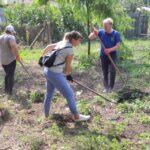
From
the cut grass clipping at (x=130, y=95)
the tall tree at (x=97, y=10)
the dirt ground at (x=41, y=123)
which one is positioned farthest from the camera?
the tall tree at (x=97, y=10)

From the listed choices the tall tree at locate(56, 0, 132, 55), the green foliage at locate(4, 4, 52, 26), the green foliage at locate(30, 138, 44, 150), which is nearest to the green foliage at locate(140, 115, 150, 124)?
the green foliage at locate(30, 138, 44, 150)

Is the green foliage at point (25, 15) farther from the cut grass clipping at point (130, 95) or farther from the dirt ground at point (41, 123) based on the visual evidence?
the cut grass clipping at point (130, 95)

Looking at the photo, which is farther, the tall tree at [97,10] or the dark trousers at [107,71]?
the tall tree at [97,10]

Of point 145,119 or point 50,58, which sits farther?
point 145,119

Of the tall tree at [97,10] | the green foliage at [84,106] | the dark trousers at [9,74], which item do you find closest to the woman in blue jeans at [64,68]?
the green foliage at [84,106]

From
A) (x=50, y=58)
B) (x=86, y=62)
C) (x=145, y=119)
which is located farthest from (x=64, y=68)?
(x=86, y=62)

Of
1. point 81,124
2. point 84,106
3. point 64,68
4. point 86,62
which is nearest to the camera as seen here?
point 64,68

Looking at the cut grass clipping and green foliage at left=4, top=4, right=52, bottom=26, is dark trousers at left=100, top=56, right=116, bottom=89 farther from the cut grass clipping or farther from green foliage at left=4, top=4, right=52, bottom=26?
green foliage at left=4, top=4, right=52, bottom=26

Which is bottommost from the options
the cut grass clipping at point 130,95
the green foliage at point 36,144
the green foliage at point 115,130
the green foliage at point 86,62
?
the green foliage at point 86,62

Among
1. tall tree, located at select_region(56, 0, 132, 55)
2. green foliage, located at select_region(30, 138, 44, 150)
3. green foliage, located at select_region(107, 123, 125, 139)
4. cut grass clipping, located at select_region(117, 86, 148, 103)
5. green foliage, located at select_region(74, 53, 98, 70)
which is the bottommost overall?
green foliage, located at select_region(74, 53, 98, 70)

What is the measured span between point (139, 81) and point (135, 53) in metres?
5.26

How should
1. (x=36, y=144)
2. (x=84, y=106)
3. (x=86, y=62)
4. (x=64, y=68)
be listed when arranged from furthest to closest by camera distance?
(x=86, y=62)
(x=84, y=106)
(x=64, y=68)
(x=36, y=144)

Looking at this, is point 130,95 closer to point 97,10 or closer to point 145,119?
point 145,119

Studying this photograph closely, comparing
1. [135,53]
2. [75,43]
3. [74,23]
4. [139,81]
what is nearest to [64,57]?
[75,43]
